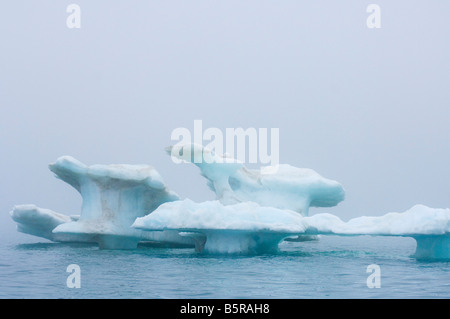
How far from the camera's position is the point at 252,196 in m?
26.4

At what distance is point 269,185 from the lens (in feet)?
84.4

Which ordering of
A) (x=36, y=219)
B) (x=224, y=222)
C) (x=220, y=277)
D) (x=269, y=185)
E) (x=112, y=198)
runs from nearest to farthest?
1. (x=220, y=277)
2. (x=224, y=222)
3. (x=112, y=198)
4. (x=269, y=185)
5. (x=36, y=219)

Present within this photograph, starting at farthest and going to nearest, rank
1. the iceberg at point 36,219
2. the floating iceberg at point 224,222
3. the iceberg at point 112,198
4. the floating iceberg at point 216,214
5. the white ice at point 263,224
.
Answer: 1. the iceberg at point 36,219
2. the iceberg at point 112,198
3. the floating iceberg at point 216,214
4. the floating iceberg at point 224,222
5. the white ice at point 263,224

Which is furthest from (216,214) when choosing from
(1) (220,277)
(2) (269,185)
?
(2) (269,185)

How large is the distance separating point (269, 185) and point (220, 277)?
11.3m

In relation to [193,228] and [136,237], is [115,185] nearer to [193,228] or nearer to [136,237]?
[136,237]

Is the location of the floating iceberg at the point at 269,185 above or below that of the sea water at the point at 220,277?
above

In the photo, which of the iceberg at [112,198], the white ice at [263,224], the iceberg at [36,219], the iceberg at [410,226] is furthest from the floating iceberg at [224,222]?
the iceberg at [36,219]

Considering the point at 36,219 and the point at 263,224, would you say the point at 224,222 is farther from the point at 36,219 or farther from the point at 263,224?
the point at 36,219

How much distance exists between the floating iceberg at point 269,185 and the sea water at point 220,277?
4.50 metres

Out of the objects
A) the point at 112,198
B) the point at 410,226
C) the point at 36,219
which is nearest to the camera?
the point at 410,226

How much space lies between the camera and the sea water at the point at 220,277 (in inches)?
498

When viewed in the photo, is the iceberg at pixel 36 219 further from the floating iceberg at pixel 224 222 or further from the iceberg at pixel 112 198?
the floating iceberg at pixel 224 222
